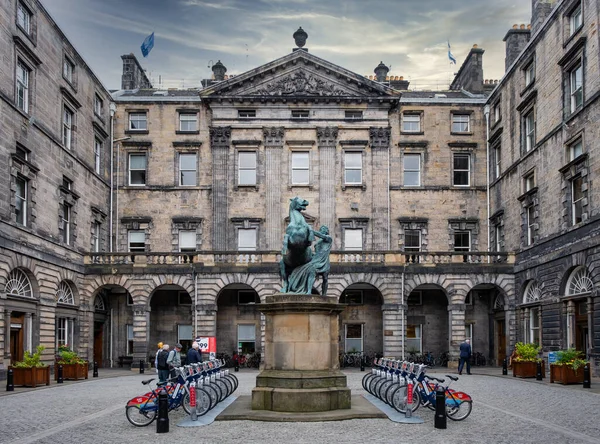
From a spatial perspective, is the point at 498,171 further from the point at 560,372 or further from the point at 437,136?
the point at 560,372

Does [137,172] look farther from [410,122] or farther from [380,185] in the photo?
[410,122]

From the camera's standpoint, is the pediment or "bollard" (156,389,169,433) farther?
the pediment

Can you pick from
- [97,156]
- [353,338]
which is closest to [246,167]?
[97,156]

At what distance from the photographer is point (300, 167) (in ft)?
147

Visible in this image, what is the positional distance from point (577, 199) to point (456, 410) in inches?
696

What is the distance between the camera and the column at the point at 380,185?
44.0 meters

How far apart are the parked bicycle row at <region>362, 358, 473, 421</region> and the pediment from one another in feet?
89.2

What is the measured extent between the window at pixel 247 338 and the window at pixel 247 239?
184 inches

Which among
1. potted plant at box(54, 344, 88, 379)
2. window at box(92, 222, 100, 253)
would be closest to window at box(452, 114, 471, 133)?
window at box(92, 222, 100, 253)

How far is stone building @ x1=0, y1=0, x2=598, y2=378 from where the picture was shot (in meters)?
39.2

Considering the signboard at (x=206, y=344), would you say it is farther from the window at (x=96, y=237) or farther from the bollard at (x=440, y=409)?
the bollard at (x=440, y=409)

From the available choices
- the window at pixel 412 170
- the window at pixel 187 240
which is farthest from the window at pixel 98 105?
the window at pixel 412 170

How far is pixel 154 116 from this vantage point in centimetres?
4500

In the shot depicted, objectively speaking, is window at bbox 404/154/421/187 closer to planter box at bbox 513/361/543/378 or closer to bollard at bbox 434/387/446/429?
planter box at bbox 513/361/543/378
